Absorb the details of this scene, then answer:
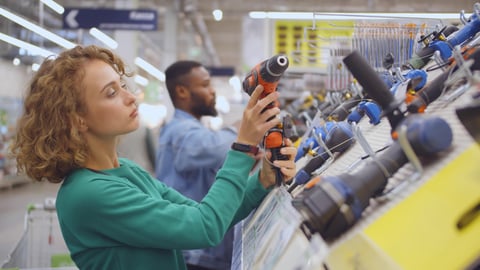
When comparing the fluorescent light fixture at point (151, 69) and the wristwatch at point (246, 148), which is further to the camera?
the fluorescent light fixture at point (151, 69)

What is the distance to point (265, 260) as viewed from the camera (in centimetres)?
82

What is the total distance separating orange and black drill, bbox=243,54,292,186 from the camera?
1.09 metres

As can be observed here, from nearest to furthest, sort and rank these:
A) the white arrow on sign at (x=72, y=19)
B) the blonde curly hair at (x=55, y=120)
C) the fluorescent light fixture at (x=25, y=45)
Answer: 1. the blonde curly hair at (x=55, y=120)
2. the fluorescent light fixture at (x=25, y=45)
3. the white arrow on sign at (x=72, y=19)

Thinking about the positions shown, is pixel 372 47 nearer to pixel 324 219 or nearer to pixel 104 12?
pixel 324 219

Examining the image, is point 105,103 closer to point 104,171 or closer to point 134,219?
point 104,171

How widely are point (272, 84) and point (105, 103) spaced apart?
0.45m

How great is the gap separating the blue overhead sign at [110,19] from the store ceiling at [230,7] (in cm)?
17

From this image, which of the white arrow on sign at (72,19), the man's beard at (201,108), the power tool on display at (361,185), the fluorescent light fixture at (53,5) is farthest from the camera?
the white arrow on sign at (72,19)

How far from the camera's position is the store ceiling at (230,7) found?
2641 mm

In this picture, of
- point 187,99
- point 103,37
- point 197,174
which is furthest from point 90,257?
point 103,37

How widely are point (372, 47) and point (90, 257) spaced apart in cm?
126

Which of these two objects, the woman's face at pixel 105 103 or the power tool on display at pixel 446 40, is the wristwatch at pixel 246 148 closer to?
the woman's face at pixel 105 103

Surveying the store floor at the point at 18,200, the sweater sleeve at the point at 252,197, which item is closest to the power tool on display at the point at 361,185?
the sweater sleeve at the point at 252,197

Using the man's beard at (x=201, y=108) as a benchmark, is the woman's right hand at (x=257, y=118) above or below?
above
